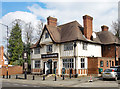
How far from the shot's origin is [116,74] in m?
20.8

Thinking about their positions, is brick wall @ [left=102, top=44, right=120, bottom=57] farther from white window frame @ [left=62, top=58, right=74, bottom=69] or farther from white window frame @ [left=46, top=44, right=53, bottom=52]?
white window frame @ [left=46, top=44, right=53, bottom=52]

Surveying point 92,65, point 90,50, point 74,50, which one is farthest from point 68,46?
point 92,65

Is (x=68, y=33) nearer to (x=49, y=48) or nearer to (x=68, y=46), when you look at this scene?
(x=68, y=46)

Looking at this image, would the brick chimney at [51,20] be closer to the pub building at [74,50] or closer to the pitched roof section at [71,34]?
the pub building at [74,50]

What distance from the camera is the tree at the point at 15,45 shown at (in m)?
48.0

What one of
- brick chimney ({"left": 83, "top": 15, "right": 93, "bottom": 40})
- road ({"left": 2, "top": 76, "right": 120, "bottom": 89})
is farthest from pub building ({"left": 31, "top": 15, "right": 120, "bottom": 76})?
road ({"left": 2, "top": 76, "right": 120, "bottom": 89})

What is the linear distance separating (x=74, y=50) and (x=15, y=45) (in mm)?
25948

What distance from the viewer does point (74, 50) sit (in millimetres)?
27719

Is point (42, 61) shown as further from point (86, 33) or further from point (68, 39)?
point (86, 33)

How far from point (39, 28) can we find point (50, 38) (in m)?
20.8

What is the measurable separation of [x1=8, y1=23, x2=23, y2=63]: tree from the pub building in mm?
14392

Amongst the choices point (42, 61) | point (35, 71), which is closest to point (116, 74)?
point (42, 61)

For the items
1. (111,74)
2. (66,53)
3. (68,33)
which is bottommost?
(111,74)

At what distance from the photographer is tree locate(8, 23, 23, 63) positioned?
4803 centimetres
